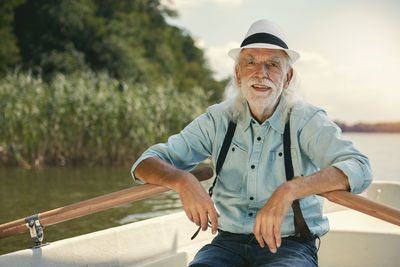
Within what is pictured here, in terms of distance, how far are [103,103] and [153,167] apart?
686cm

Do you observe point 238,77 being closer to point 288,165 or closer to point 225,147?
point 225,147

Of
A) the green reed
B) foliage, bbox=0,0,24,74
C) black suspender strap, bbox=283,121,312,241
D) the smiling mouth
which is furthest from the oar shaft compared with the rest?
foliage, bbox=0,0,24,74

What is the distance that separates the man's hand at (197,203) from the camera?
4.71ft

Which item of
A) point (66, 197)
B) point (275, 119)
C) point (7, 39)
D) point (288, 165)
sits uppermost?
point (7, 39)

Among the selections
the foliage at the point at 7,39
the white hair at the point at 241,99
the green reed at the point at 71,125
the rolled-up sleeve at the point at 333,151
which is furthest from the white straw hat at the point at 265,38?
the foliage at the point at 7,39

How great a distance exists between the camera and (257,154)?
1.63 metres

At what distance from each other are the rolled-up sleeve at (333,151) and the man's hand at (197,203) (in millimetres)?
387

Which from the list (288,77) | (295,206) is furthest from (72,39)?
(295,206)

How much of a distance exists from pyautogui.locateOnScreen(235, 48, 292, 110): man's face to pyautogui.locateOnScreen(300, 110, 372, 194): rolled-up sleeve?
0.55ft

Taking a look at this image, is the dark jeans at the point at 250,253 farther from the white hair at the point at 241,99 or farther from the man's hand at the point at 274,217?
the white hair at the point at 241,99

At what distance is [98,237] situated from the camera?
5.96 ft

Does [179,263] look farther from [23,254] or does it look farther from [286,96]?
[286,96]

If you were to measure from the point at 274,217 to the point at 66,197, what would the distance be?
5.00 meters

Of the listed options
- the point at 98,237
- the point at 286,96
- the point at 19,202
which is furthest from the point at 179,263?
the point at 19,202
